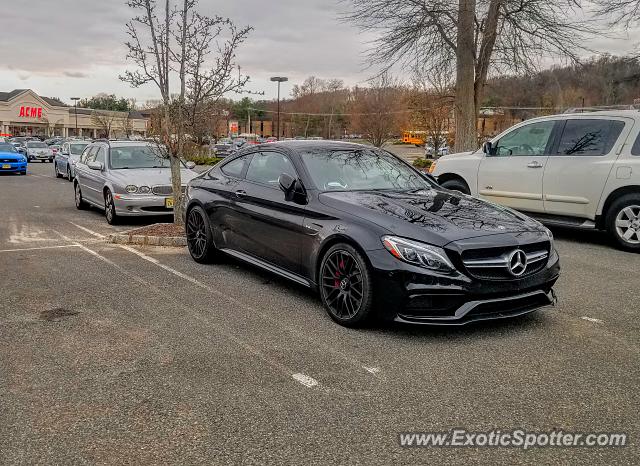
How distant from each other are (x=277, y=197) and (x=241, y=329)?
153 cm

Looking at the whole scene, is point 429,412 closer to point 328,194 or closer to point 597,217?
point 328,194

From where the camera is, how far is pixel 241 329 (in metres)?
4.70

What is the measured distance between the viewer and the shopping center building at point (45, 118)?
3760 inches

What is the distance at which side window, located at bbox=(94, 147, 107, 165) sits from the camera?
11.5m

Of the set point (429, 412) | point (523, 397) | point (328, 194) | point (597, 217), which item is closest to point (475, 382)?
point (523, 397)

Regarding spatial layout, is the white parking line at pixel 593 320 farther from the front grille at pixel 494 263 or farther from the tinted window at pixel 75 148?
the tinted window at pixel 75 148

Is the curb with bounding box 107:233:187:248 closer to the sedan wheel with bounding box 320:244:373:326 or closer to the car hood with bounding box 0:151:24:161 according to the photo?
the sedan wheel with bounding box 320:244:373:326

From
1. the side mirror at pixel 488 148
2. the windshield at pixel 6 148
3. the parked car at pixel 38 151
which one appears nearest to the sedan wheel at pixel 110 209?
the side mirror at pixel 488 148

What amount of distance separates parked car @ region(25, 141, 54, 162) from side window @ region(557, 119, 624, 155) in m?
37.6

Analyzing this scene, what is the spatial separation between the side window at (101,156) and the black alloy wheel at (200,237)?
198 inches

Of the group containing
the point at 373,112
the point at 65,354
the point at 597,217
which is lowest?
the point at 65,354

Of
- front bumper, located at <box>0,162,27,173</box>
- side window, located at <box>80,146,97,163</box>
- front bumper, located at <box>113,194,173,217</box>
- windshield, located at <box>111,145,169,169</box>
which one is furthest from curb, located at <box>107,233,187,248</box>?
front bumper, located at <box>0,162,27,173</box>

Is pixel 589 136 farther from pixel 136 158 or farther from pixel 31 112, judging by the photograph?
pixel 31 112

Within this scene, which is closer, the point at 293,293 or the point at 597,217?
the point at 293,293
